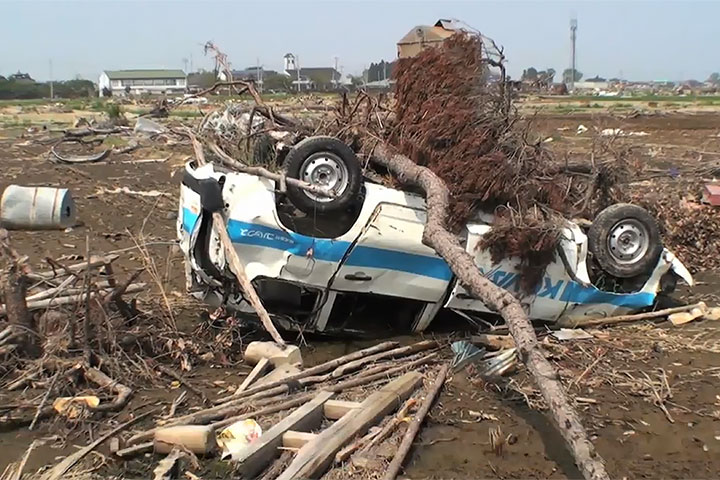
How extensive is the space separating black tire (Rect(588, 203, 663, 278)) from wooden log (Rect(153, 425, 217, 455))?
14.2ft

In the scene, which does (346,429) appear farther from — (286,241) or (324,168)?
(324,168)

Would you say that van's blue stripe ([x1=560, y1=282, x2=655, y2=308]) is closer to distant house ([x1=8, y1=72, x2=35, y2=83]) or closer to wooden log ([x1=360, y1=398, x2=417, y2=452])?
wooden log ([x1=360, y1=398, x2=417, y2=452])

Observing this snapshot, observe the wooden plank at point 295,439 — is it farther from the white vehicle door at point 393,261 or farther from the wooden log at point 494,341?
the wooden log at point 494,341

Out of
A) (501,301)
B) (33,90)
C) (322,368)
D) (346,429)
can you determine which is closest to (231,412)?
(346,429)

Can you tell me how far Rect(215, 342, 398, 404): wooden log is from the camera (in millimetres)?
5637

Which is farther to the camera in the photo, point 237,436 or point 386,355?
point 386,355

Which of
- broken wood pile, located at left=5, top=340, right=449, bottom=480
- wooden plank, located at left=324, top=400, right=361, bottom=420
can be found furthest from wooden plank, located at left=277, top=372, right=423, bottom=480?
wooden plank, located at left=324, top=400, right=361, bottom=420

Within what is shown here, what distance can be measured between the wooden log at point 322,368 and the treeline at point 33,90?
266 feet

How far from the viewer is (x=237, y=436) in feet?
16.3

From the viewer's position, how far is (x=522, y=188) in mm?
7297

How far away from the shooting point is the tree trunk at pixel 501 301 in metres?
4.27

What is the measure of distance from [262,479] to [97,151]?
2172 cm

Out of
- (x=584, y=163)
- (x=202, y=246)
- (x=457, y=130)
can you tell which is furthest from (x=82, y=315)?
(x=584, y=163)

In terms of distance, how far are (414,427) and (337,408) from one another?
23.9 inches
